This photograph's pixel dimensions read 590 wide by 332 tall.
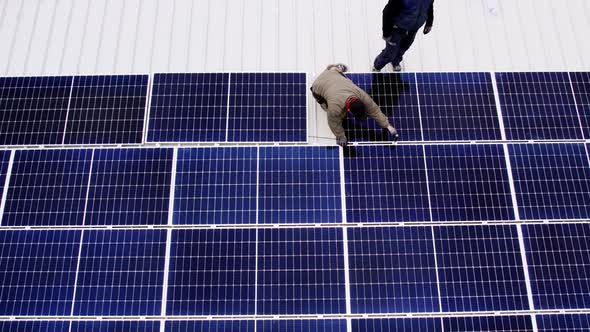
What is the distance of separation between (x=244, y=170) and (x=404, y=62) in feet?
13.6

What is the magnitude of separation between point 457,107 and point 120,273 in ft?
23.0

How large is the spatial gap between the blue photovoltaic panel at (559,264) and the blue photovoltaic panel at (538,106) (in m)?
1.84

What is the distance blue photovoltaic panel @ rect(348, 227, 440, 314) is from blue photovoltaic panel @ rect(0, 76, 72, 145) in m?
6.10

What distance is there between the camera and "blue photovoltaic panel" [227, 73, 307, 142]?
8.71m

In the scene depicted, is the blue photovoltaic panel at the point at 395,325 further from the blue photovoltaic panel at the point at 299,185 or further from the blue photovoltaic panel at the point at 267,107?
the blue photovoltaic panel at the point at 267,107

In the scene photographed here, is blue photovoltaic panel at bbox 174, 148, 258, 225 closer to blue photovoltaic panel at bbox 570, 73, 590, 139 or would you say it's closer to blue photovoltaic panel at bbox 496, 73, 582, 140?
blue photovoltaic panel at bbox 496, 73, 582, 140

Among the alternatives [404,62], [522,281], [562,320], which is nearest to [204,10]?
[404,62]

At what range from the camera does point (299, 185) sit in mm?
8344

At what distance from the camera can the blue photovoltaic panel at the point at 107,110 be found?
8750mm

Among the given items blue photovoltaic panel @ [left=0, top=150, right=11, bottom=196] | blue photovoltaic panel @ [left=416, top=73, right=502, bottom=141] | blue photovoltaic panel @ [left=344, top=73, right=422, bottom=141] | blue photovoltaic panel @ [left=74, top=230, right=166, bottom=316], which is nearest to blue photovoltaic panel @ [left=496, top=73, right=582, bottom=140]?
blue photovoltaic panel @ [left=416, top=73, right=502, bottom=141]

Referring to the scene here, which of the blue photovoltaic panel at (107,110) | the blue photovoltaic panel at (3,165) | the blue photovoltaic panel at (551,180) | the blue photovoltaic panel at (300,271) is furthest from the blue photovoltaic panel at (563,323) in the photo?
the blue photovoltaic panel at (3,165)

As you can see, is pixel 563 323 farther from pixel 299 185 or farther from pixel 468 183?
pixel 299 185

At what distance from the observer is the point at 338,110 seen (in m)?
8.18

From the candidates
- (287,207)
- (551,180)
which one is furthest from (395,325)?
(551,180)
